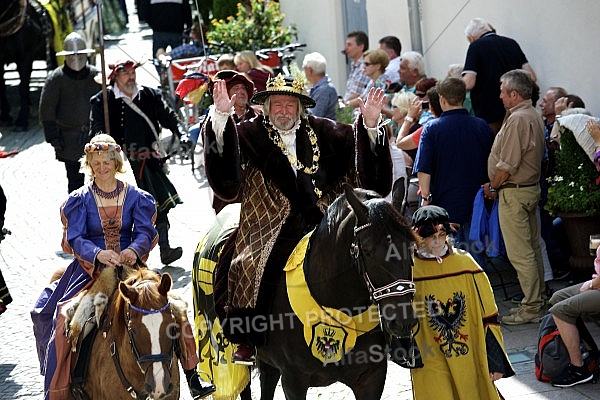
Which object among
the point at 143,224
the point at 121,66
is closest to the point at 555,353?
the point at 143,224

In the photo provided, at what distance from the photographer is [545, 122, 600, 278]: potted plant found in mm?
9742

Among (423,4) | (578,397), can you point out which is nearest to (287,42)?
(423,4)

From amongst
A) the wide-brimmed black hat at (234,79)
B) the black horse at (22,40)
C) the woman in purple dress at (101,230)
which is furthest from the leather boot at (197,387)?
the black horse at (22,40)

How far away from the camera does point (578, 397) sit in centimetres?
823

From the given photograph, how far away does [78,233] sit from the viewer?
304 inches

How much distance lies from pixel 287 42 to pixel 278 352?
1400 cm

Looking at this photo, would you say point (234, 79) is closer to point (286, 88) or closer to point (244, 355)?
point (286, 88)

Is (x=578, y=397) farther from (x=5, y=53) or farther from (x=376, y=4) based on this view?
(x=5, y=53)

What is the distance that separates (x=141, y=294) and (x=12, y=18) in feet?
50.8

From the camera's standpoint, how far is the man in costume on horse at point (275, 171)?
23.8 feet

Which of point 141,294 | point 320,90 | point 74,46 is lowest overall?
point 320,90

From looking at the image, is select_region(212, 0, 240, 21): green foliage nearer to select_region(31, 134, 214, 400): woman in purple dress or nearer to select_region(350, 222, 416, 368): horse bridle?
select_region(31, 134, 214, 400): woman in purple dress

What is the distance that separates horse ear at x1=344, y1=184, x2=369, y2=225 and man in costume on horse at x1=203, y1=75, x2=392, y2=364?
3.40 ft

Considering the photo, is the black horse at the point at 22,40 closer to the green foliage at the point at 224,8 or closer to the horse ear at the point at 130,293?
the green foliage at the point at 224,8
